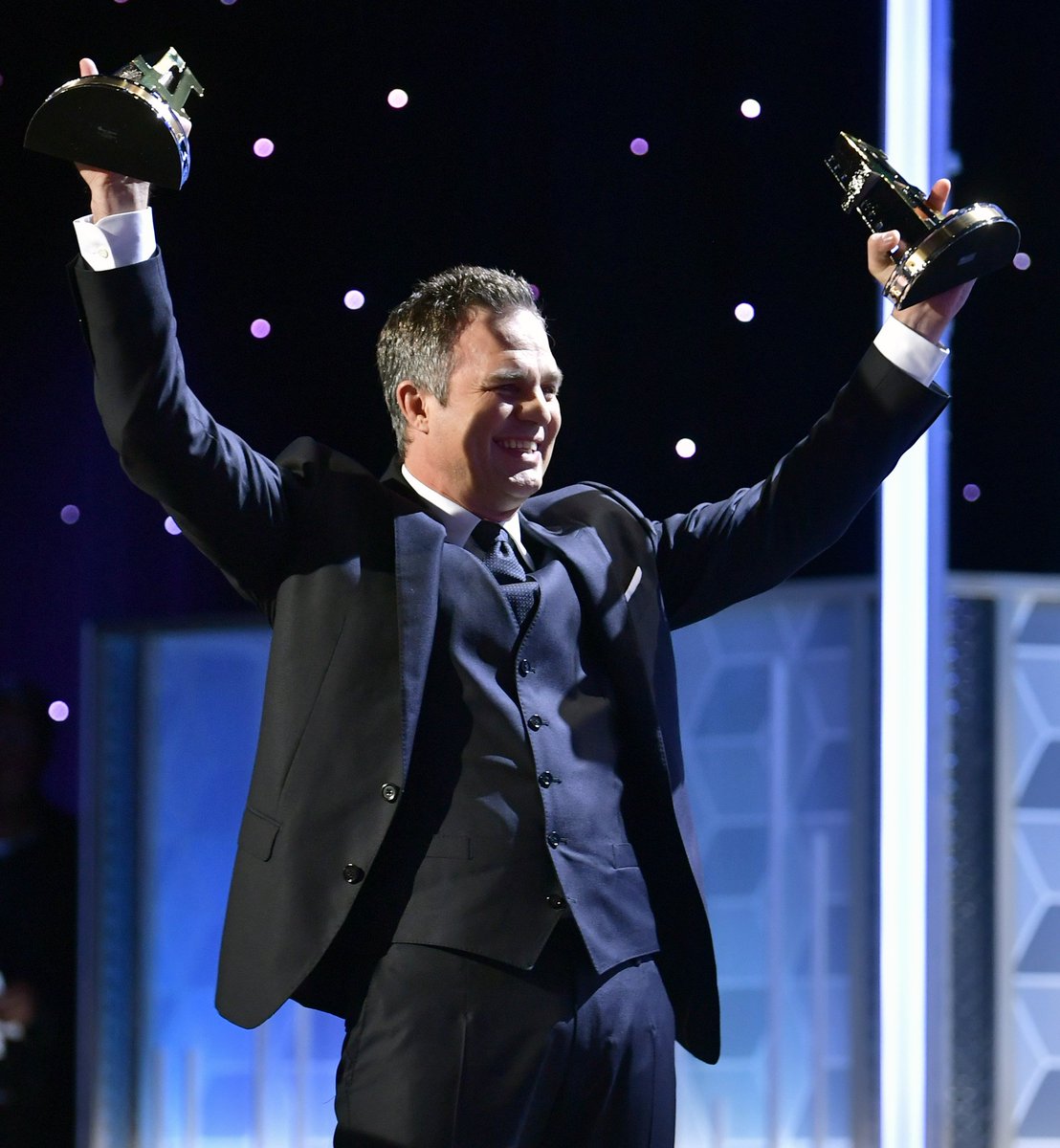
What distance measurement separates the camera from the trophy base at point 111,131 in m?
1.27

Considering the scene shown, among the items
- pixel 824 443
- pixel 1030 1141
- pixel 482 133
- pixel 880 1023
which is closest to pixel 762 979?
pixel 880 1023

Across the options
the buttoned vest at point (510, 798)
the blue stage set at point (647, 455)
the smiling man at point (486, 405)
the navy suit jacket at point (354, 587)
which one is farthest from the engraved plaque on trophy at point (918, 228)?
the blue stage set at point (647, 455)

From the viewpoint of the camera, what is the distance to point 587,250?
7.62ft

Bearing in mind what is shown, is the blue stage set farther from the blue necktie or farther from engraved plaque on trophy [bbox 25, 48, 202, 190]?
engraved plaque on trophy [bbox 25, 48, 202, 190]

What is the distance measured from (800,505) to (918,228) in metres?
0.30

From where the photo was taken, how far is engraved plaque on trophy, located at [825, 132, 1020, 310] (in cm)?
144

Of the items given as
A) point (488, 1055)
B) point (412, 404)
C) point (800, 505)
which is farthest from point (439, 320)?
point (488, 1055)

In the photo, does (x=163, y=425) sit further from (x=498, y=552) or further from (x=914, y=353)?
(x=914, y=353)

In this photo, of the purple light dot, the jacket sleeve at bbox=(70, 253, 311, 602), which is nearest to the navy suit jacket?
the jacket sleeve at bbox=(70, 253, 311, 602)

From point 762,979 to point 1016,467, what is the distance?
892mm

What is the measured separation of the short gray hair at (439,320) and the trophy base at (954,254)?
373mm

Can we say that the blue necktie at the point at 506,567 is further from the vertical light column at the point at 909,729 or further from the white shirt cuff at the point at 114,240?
the vertical light column at the point at 909,729

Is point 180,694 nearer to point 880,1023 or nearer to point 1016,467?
point 880,1023

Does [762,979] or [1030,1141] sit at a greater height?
[762,979]
